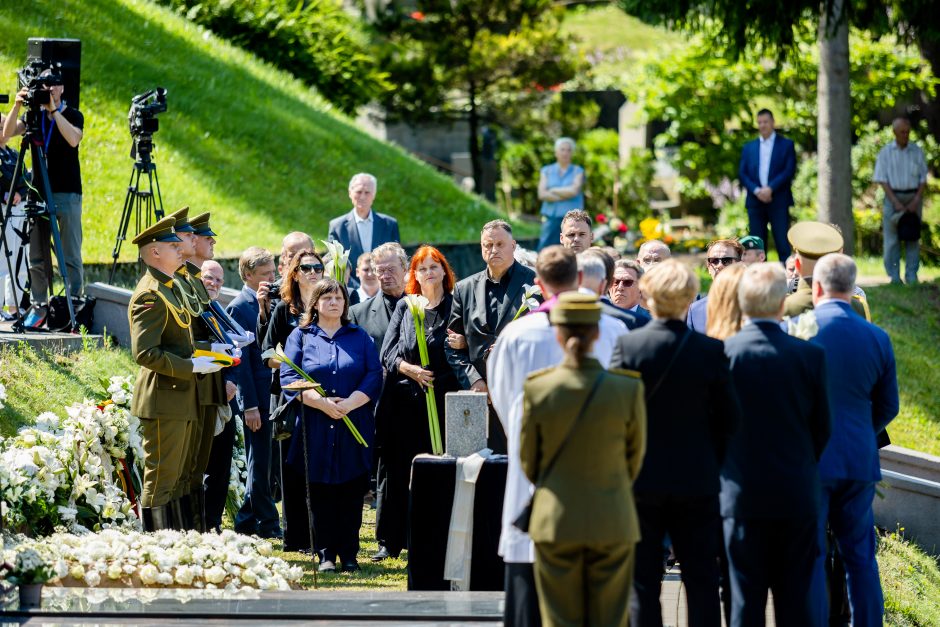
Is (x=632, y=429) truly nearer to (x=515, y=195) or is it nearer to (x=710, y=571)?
(x=710, y=571)

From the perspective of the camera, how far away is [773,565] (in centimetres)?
595

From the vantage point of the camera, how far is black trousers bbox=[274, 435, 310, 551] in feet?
28.1

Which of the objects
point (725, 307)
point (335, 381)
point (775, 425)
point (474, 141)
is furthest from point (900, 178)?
point (474, 141)

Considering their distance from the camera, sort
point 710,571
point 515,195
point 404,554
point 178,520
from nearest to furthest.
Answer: point 710,571
point 178,520
point 404,554
point 515,195

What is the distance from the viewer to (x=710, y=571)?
5.83 m

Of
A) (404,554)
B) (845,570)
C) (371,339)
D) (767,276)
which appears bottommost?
(404,554)

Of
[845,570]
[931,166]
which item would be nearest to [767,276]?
[845,570]

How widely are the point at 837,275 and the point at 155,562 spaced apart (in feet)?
11.9

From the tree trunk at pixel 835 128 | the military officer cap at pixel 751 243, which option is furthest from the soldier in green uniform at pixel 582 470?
the tree trunk at pixel 835 128

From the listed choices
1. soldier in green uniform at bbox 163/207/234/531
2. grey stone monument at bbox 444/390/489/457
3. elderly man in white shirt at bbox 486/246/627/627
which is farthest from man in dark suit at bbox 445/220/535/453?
elderly man in white shirt at bbox 486/246/627/627

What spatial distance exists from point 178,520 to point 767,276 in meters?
3.77

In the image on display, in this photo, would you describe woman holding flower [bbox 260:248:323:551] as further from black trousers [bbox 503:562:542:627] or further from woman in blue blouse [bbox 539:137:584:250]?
woman in blue blouse [bbox 539:137:584:250]

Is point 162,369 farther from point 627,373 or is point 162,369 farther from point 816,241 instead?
→ point 816,241

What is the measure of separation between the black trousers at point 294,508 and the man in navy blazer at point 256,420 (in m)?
0.49
